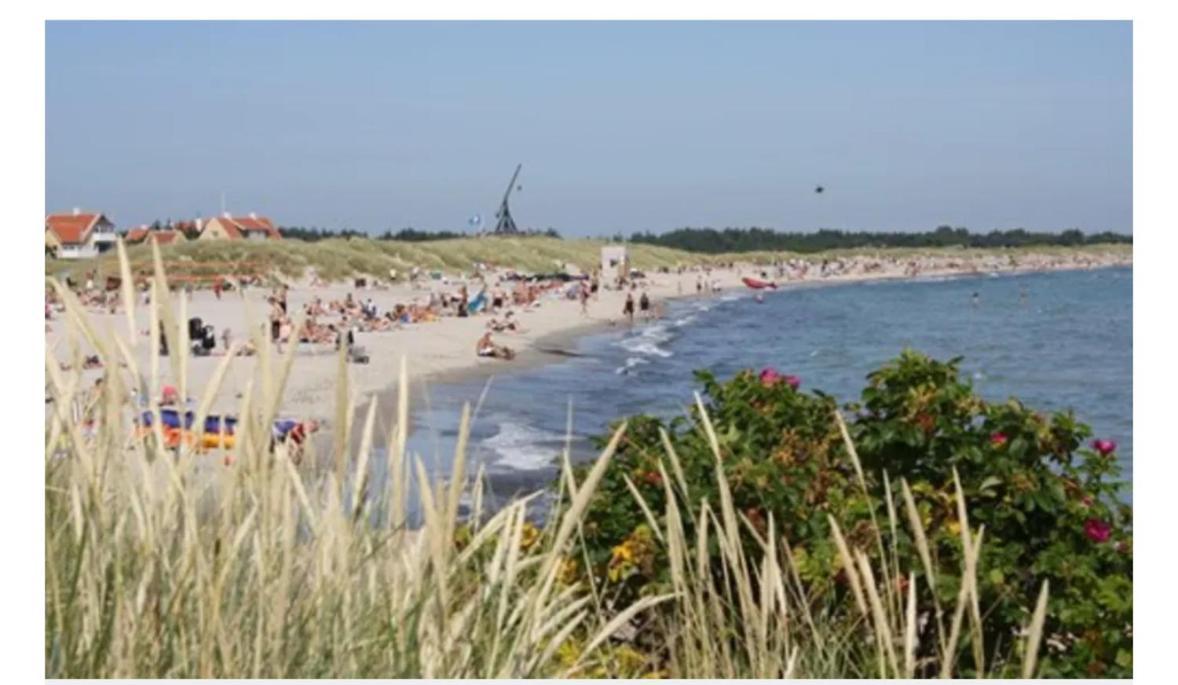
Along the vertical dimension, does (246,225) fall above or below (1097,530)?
above

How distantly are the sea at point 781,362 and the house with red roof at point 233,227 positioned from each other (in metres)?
1.18

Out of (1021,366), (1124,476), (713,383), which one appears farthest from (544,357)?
(713,383)

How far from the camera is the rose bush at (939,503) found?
11.6 ft

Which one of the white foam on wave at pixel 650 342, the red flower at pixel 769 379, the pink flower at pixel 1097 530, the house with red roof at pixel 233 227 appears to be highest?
the house with red roof at pixel 233 227

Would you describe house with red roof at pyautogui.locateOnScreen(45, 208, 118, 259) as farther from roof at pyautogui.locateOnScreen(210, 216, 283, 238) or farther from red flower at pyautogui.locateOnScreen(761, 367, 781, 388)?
roof at pyautogui.locateOnScreen(210, 216, 283, 238)

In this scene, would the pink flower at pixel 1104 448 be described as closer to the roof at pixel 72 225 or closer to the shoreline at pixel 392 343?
the shoreline at pixel 392 343

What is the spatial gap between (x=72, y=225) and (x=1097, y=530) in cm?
287

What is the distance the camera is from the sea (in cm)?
1205

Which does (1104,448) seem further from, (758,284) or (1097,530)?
(758,284)

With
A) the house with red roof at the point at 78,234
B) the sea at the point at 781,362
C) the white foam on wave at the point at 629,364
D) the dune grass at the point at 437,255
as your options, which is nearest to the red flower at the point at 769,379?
the sea at the point at 781,362

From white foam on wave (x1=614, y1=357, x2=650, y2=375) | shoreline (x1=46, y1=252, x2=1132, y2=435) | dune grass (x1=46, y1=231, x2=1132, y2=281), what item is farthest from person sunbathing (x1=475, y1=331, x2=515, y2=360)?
dune grass (x1=46, y1=231, x2=1132, y2=281)

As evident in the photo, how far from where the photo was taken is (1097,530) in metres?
3.66

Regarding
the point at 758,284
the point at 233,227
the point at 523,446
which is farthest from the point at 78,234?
the point at 758,284

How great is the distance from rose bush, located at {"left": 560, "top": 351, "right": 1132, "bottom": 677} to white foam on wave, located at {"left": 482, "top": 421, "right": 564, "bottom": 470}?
700 cm
